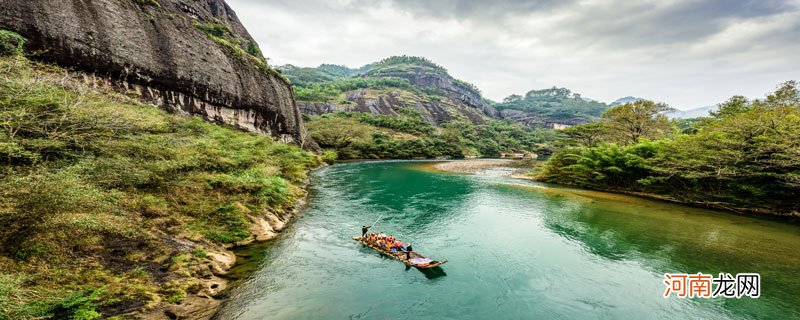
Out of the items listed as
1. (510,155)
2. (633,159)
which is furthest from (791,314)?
(510,155)

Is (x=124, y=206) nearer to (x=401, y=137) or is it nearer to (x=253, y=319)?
(x=253, y=319)

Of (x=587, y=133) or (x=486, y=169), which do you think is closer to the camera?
(x=587, y=133)

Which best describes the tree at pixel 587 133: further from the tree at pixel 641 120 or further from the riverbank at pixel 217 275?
the riverbank at pixel 217 275

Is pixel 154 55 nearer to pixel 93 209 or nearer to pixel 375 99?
pixel 93 209

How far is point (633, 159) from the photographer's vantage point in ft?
109

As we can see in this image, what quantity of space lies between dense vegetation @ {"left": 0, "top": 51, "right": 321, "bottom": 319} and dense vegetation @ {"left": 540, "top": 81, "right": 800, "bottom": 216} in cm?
3739

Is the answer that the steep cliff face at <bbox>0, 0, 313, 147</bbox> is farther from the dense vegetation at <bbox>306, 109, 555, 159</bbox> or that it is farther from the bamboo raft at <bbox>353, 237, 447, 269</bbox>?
the dense vegetation at <bbox>306, 109, 555, 159</bbox>

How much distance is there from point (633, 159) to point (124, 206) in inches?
1681

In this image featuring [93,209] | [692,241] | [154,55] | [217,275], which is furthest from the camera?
[154,55]

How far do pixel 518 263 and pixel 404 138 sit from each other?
259 ft

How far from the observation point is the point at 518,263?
16969 millimetres

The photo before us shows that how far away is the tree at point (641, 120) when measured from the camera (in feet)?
134

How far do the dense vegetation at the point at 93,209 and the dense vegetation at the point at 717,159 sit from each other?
123ft

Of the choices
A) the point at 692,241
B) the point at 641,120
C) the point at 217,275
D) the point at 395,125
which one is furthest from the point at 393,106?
the point at 217,275
